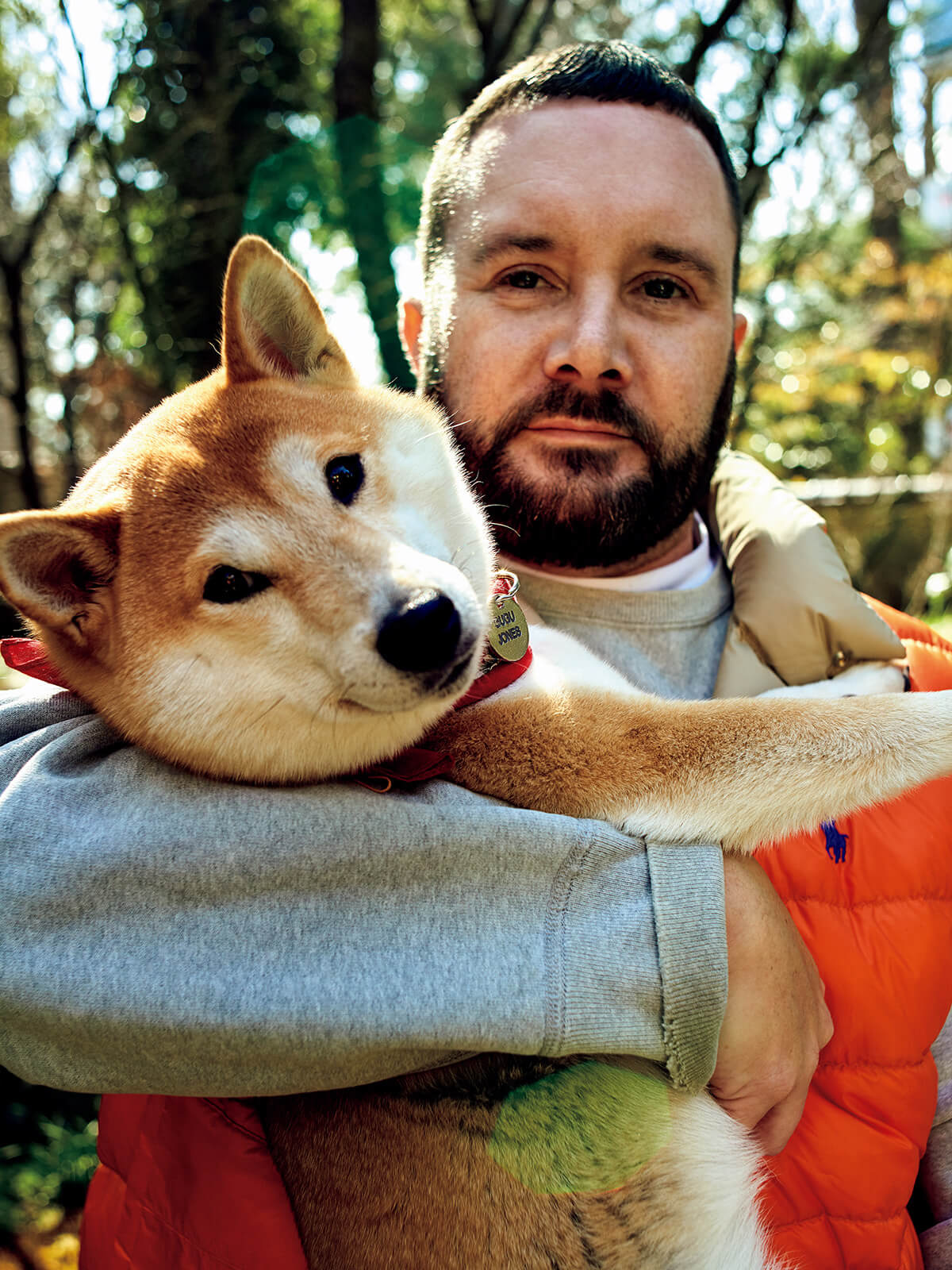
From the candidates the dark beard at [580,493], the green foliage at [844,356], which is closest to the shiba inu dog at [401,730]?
the dark beard at [580,493]

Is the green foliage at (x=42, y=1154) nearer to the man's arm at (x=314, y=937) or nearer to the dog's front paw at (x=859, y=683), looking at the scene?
the man's arm at (x=314, y=937)

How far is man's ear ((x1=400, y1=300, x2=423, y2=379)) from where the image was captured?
284cm

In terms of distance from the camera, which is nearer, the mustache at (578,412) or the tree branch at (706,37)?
the mustache at (578,412)

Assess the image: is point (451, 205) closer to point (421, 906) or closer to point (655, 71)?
point (655, 71)

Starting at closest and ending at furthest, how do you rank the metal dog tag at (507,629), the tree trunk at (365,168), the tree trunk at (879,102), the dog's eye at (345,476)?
the dog's eye at (345,476) < the metal dog tag at (507,629) < the tree trunk at (365,168) < the tree trunk at (879,102)

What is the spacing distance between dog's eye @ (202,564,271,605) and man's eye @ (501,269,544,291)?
1.25m

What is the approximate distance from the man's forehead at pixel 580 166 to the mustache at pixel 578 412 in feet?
1.49

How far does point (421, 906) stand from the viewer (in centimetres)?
147

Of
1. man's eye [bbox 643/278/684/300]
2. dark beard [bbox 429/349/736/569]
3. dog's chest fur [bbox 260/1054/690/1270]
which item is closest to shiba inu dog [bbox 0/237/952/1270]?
dog's chest fur [bbox 260/1054/690/1270]

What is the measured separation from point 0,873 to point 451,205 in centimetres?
221

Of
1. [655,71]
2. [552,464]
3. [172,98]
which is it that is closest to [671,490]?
[552,464]

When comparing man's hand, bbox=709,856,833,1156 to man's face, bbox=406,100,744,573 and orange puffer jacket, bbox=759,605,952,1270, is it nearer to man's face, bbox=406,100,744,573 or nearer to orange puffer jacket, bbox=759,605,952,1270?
orange puffer jacket, bbox=759,605,952,1270

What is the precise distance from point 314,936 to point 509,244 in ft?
6.20

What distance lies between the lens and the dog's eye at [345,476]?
6.21ft
